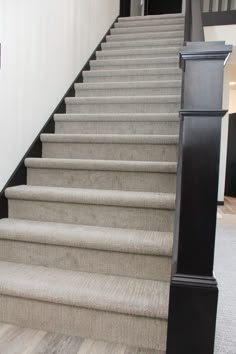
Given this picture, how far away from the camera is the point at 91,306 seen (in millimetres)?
1312

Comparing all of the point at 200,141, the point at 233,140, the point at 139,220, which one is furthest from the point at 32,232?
the point at 233,140

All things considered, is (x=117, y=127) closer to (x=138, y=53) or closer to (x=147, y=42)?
(x=138, y=53)

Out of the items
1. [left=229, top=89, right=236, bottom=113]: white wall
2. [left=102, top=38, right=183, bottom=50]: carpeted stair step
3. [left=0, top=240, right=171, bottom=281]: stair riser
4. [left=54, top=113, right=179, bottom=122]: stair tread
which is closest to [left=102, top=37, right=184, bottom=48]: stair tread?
[left=102, top=38, right=183, bottom=50]: carpeted stair step

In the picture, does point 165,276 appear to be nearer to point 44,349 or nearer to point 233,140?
point 44,349

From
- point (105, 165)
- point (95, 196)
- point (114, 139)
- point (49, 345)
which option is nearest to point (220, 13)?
point (114, 139)

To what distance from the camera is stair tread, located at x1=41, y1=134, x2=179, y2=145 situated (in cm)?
209

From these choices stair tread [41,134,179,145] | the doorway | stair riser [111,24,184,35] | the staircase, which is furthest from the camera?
the doorway

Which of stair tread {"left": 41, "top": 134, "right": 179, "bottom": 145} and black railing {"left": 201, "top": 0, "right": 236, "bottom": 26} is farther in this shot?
black railing {"left": 201, "top": 0, "right": 236, "bottom": 26}

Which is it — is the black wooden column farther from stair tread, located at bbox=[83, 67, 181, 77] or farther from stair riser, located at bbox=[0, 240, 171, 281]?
stair tread, located at bbox=[83, 67, 181, 77]

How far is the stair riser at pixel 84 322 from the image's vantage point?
1275 mm

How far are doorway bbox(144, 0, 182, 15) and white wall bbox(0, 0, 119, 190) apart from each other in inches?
184

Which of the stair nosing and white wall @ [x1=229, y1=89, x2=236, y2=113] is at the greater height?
white wall @ [x1=229, y1=89, x2=236, y2=113]

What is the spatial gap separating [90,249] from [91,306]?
308 millimetres

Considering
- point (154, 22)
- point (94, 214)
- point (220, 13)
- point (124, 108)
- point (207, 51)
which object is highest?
point (220, 13)
